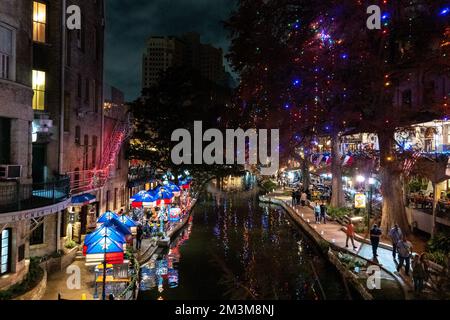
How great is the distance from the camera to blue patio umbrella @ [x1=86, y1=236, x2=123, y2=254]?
1655 cm

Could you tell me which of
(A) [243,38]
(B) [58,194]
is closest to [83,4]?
(A) [243,38]

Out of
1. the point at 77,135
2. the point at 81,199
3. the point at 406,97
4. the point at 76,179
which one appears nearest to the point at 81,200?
the point at 81,199

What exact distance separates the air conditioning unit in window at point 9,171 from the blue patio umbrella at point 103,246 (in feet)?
12.9

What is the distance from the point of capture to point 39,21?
2134 cm

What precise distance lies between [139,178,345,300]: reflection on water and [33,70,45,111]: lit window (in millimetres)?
10352

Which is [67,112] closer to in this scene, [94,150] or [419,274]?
[94,150]

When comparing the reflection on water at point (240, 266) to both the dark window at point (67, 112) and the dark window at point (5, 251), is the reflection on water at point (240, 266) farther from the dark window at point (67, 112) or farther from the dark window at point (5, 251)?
the dark window at point (67, 112)

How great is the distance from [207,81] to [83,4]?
24821mm

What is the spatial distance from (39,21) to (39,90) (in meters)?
3.51

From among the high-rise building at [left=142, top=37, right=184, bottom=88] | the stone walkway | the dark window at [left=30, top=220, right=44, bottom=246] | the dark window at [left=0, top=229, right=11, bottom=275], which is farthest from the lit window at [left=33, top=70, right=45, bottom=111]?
the high-rise building at [left=142, top=37, right=184, bottom=88]

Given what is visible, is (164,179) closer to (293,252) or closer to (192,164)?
(192,164)

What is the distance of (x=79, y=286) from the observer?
17.8m

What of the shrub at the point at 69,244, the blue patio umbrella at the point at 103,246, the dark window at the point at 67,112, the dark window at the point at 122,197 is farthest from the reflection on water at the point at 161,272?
the dark window at the point at 122,197

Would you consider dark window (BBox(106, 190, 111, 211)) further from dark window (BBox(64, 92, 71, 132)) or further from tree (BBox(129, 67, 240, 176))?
tree (BBox(129, 67, 240, 176))
